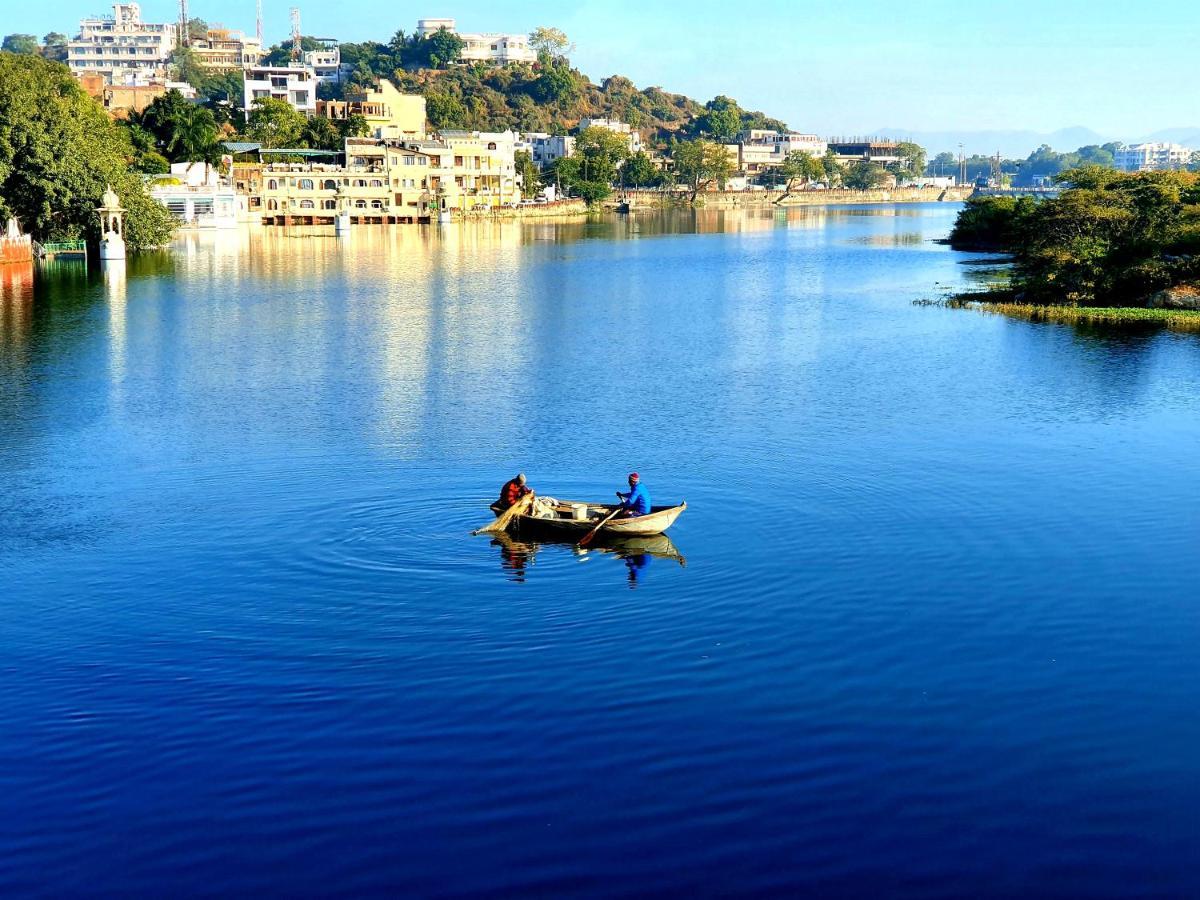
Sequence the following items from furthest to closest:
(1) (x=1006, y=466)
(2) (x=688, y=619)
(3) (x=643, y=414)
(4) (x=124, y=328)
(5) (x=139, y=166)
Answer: (5) (x=139, y=166)
(4) (x=124, y=328)
(3) (x=643, y=414)
(1) (x=1006, y=466)
(2) (x=688, y=619)

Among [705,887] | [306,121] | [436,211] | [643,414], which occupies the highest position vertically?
[306,121]

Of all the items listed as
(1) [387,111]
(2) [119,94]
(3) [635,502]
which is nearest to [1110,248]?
(3) [635,502]

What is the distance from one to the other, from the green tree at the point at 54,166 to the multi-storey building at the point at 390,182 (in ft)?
170

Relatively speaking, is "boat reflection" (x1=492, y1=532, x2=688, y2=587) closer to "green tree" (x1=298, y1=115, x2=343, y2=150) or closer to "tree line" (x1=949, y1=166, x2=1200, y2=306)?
"tree line" (x1=949, y1=166, x2=1200, y2=306)

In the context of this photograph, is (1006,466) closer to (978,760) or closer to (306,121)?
(978,760)

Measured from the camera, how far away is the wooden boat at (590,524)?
972 inches

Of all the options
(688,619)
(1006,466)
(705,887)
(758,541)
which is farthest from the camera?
(1006,466)

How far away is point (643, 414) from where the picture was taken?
37844 millimetres

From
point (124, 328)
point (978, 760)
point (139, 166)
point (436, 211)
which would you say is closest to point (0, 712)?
point (978, 760)

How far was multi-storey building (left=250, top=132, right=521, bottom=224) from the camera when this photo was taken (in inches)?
5566

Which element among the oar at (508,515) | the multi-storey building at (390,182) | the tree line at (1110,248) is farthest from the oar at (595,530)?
the multi-storey building at (390,182)

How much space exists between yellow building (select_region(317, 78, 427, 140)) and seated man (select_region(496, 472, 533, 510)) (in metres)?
143

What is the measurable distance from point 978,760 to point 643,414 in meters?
22.2

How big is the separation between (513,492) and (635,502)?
2426mm
